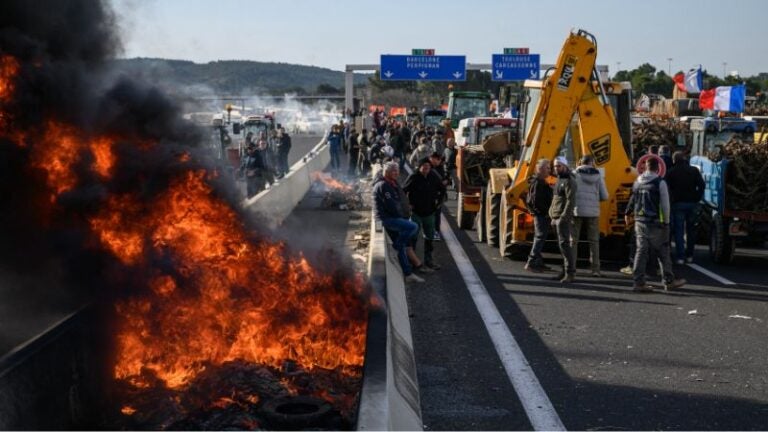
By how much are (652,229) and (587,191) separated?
4.02 feet

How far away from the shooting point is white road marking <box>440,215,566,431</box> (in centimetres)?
710

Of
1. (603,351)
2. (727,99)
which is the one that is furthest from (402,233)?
(727,99)

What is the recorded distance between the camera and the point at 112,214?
838 cm

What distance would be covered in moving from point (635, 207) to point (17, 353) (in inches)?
338

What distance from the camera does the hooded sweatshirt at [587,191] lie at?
13.1m

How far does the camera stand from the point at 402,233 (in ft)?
42.0

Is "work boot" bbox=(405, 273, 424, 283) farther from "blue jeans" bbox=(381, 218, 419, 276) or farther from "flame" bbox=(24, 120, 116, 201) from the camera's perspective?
"flame" bbox=(24, 120, 116, 201)

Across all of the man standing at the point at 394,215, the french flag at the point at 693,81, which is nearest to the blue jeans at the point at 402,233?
the man standing at the point at 394,215

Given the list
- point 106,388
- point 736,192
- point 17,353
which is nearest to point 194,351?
point 106,388

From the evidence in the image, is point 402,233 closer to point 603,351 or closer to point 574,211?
point 574,211

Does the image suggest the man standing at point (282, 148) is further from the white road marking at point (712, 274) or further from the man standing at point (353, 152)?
the white road marking at point (712, 274)

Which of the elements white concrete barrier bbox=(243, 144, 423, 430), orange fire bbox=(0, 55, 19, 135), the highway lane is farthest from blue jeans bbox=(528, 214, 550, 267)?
orange fire bbox=(0, 55, 19, 135)

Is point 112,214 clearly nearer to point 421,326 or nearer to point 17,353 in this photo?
point 17,353

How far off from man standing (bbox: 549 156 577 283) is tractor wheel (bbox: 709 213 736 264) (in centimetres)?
300
